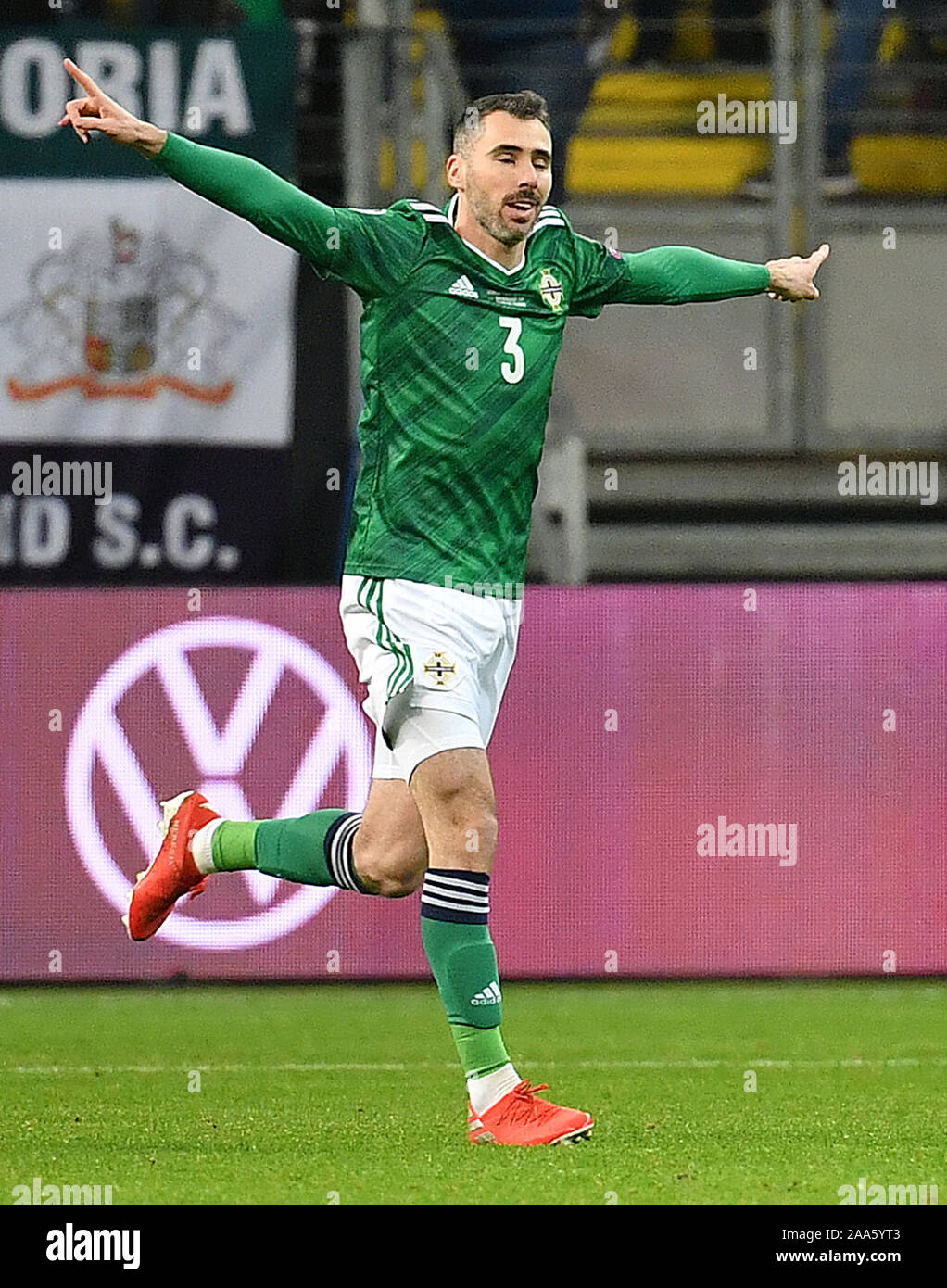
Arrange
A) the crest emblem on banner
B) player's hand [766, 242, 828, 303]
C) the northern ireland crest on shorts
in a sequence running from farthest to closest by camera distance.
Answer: the crest emblem on banner → player's hand [766, 242, 828, 303] → the northern ireland crest on shorts

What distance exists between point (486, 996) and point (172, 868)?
1213 millimetres

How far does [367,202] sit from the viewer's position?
1095 centimetres

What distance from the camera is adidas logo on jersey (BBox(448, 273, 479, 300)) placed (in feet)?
17.7

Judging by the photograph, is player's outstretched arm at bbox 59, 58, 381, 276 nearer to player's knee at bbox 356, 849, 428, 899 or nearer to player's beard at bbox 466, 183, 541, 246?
player's beard at bbox 466, 183, 541, 246

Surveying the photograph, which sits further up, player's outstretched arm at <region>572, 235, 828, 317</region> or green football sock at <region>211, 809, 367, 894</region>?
player's outstretched arm at <region>572, 235, 828, 317</region>

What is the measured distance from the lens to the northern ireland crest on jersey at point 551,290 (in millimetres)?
5504

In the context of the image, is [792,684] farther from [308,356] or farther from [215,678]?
[308,356]

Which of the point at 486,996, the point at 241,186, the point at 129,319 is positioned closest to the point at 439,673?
the point at 486,996

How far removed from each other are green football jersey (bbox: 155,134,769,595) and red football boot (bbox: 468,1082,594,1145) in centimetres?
108

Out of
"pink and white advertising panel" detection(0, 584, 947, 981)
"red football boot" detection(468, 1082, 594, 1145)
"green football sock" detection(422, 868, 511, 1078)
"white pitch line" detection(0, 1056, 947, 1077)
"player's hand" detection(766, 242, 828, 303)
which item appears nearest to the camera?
"red football boot" detection(468, 1082, 594, 1145)

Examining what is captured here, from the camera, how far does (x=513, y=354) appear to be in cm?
542

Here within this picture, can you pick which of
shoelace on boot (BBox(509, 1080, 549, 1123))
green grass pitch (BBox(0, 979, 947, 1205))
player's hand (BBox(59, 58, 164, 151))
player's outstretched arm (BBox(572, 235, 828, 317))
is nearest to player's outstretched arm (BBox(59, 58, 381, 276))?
player's hand (BBox(59, 58, 164, 151))

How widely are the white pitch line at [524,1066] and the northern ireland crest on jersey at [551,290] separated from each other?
87.6 inches

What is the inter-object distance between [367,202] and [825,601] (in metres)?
3.12
